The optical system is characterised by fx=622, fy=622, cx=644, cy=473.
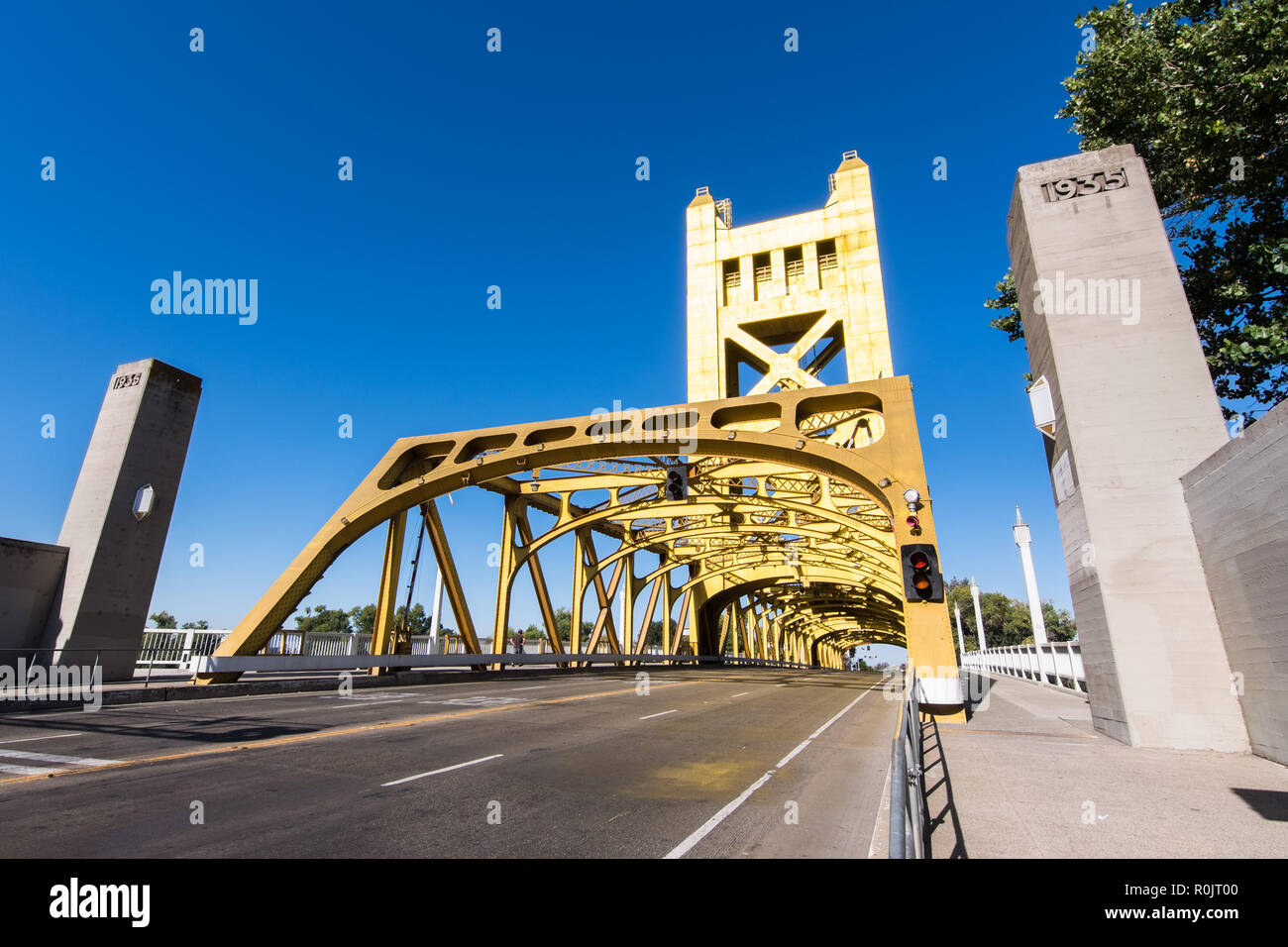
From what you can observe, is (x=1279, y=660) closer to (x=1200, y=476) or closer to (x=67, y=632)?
(x=1200, y=476)

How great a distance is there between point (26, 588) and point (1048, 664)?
35169 millimetres

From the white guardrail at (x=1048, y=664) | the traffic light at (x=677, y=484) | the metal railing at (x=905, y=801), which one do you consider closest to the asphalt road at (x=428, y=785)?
the metal railing at (x=905, y=801)

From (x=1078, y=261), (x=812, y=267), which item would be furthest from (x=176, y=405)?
(x=812, y=267)

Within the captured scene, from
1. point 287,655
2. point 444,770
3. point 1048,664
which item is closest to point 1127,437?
point 444,770

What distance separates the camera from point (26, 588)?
1748cm

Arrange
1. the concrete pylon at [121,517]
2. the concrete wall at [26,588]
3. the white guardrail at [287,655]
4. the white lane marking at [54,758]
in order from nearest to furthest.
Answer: the white lane marking at [54,758]
the concrete wall at [26,588]
the white guardrail at [287,655]
the concrete pylon at [121,517]

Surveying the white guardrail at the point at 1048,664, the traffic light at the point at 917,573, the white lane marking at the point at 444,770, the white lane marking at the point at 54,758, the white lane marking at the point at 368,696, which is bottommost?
the white guardrail at the point at 1048,664

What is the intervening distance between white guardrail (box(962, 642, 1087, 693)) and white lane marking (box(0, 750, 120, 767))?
1485 centimetres

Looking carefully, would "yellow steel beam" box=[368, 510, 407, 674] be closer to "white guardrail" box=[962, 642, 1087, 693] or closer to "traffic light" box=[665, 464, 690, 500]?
"traffic light" box=[665, 464, 690, 500]

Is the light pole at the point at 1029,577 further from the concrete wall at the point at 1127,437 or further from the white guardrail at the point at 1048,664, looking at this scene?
the concrete wall at the point at 1127,437

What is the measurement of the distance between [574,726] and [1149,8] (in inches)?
820

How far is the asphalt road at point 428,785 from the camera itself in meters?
4.50

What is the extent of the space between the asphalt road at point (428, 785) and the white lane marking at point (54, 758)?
27mm
